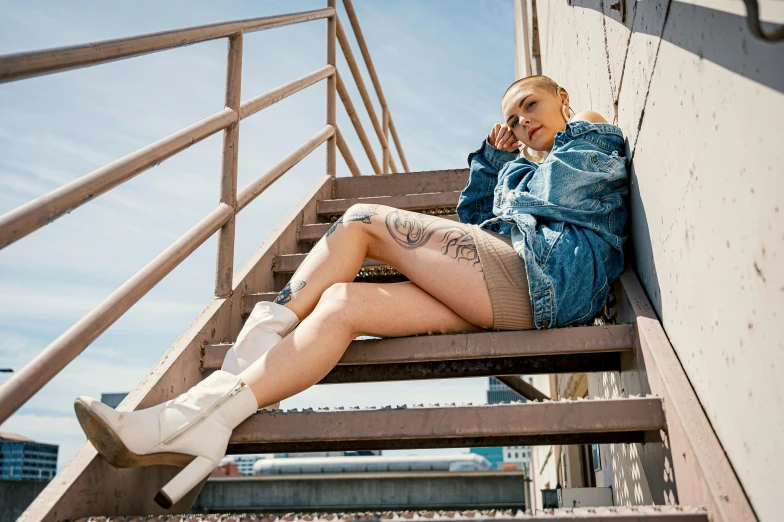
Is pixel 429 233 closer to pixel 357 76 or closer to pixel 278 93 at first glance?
pixel 278 93

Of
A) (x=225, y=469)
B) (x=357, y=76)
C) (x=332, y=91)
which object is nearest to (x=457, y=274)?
(x=332, y=91)

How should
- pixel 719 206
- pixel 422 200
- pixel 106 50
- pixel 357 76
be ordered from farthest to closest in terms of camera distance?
pixel 357 76 < pixel 422 200 < pixel 106 50 < pixel 719 206

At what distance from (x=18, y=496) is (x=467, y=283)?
2.34 metres

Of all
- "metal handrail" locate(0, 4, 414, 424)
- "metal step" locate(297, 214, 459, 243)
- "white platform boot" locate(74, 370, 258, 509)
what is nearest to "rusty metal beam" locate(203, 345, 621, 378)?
"metal handrail" locate(0, 4, 414, 424)

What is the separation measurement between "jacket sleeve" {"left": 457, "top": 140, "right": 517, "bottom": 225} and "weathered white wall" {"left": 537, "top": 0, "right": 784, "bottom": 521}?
1.63 feet

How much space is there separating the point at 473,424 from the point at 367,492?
8423 mm

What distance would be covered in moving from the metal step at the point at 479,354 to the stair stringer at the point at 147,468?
10 centimetres

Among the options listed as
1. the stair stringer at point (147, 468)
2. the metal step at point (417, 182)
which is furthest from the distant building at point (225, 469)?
the stair stringer at point (147, 468)

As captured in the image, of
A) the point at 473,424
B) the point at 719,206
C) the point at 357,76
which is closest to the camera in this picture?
the point at 719,206

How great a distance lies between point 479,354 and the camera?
1.43 m

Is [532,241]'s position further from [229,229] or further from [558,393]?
[558,393]

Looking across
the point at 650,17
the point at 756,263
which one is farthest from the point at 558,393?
the point at 756,263

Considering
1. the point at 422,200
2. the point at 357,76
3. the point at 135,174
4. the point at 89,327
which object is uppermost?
the point at 357,76

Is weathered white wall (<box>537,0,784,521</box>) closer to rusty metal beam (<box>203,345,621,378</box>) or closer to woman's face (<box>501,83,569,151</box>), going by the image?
rusty metal beam (<box>203,345,621,378</box>)
